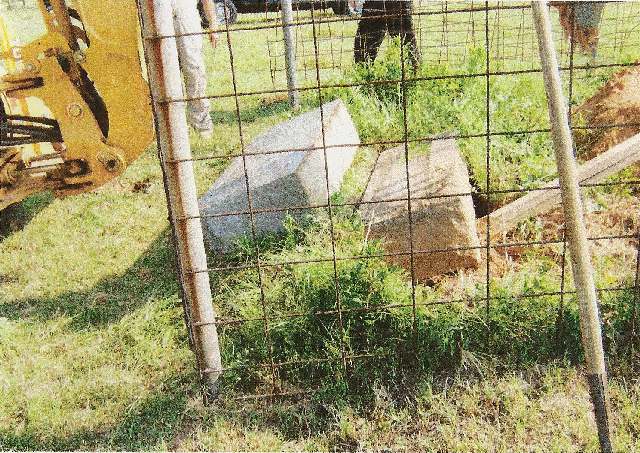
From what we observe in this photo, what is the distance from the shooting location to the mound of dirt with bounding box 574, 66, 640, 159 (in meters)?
4.70

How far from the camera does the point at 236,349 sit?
341 cm

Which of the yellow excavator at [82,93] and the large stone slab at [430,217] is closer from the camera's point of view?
the large stone slab at [430,217]

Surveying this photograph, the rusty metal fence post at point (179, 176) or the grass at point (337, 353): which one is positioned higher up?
the rusty metal fence post at point (179, 176)

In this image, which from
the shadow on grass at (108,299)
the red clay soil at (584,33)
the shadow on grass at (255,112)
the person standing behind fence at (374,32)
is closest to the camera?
the shadow on grass at (108,299)

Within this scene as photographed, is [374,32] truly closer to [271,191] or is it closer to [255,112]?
[255,112]

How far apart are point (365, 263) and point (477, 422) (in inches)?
38.5

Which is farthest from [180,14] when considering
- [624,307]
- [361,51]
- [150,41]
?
[624,307]

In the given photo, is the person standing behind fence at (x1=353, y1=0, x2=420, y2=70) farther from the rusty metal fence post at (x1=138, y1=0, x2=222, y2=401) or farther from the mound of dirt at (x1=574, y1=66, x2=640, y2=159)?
the rusty metal fence post at (x1=138, y1=0, x2=222, y2=401)

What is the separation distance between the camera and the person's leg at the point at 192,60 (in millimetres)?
6340

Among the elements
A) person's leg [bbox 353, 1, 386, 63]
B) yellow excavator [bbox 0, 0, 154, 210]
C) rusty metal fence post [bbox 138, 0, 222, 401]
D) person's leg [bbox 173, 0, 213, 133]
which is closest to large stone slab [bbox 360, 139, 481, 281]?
rusty metal fence post [bbox 138, 0, 222, 401]

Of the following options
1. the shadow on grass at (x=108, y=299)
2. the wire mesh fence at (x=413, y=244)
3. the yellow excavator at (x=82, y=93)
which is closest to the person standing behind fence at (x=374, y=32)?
the wire mesh fence at (x=413, y=244)

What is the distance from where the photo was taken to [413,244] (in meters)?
3.72

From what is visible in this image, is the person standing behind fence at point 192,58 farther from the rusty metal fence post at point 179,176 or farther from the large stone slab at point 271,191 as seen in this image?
the rusty metal fence post at point 179,176

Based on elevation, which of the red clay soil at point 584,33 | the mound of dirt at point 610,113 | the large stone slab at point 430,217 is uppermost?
the red clay soil at point 584,33
